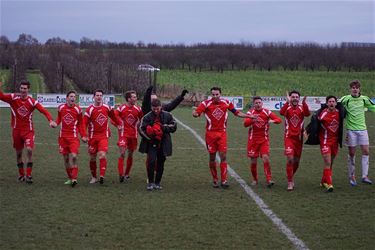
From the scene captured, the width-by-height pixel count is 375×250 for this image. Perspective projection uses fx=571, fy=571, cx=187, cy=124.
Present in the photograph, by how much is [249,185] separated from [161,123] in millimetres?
2163

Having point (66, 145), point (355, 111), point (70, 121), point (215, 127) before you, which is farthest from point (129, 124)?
point (355, 111)

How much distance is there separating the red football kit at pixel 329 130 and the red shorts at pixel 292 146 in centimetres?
44

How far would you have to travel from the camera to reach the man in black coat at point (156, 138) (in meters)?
10.9

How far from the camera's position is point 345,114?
11414mm

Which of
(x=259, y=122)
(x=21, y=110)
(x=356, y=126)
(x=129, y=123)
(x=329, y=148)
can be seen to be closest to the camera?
(x=329, y=148)

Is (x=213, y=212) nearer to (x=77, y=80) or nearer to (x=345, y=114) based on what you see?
(x=345, y=114)

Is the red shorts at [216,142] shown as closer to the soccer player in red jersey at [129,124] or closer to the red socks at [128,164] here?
the soccer player in red jersey at [129,124]

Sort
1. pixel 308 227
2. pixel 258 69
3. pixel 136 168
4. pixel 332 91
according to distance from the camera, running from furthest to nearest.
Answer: pixel 258 69, pixel 332 91, pixel 136 168, pixel 308 227

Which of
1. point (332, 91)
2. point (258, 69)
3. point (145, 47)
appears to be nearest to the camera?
point (332, 91)

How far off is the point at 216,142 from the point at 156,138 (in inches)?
49.2

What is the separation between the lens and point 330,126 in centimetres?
1105

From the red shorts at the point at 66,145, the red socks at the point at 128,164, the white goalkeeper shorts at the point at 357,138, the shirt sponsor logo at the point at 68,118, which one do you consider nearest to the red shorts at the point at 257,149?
the white goalkeeper shorts at the point at 357,138

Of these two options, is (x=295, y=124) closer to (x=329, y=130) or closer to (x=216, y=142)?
(x=329, y=130)

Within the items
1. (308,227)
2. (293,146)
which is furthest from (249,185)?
(308,227)
